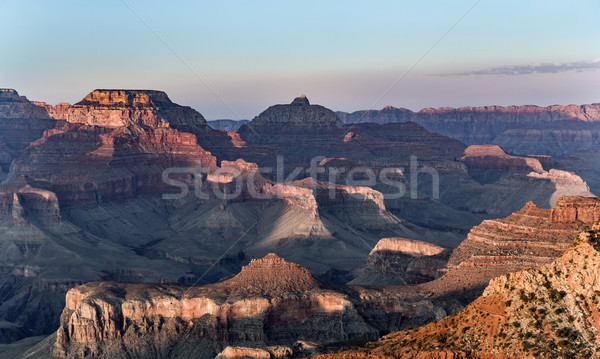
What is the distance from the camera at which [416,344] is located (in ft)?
152

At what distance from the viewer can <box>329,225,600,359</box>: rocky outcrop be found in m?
40.0

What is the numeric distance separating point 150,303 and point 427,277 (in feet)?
116

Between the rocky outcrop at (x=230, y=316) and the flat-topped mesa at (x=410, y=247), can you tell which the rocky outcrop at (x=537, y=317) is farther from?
the flat-topped mesa at (x=410, y=247)

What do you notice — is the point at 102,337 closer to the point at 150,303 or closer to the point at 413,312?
the point at 150,303

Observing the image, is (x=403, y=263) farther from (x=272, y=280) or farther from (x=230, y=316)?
(x=230, y=316)

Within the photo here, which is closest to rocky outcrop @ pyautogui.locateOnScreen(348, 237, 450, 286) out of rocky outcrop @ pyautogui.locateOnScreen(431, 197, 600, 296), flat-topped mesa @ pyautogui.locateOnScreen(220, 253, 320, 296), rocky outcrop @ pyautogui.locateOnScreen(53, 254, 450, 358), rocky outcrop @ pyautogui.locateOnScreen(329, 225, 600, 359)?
rocky outcrop @ pyautogui.locateOnScreen(431, 197, 600, 296)

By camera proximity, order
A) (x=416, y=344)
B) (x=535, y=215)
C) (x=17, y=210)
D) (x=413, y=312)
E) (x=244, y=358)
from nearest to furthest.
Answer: (x=416, y=344) → (x=244, y=358) → (x=413, y=312) → (x=535, y=215) → (x=17, y=210)

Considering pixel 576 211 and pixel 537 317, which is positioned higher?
pixel 576 211

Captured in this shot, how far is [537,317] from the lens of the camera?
4150cm

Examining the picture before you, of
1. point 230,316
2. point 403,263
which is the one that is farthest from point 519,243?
point 230,316

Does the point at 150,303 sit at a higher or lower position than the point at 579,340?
lower

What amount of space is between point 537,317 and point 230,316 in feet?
175

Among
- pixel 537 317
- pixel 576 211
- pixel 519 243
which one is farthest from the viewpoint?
pixel 576 211

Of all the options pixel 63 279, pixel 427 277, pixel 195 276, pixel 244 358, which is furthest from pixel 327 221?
pixel 244 358
